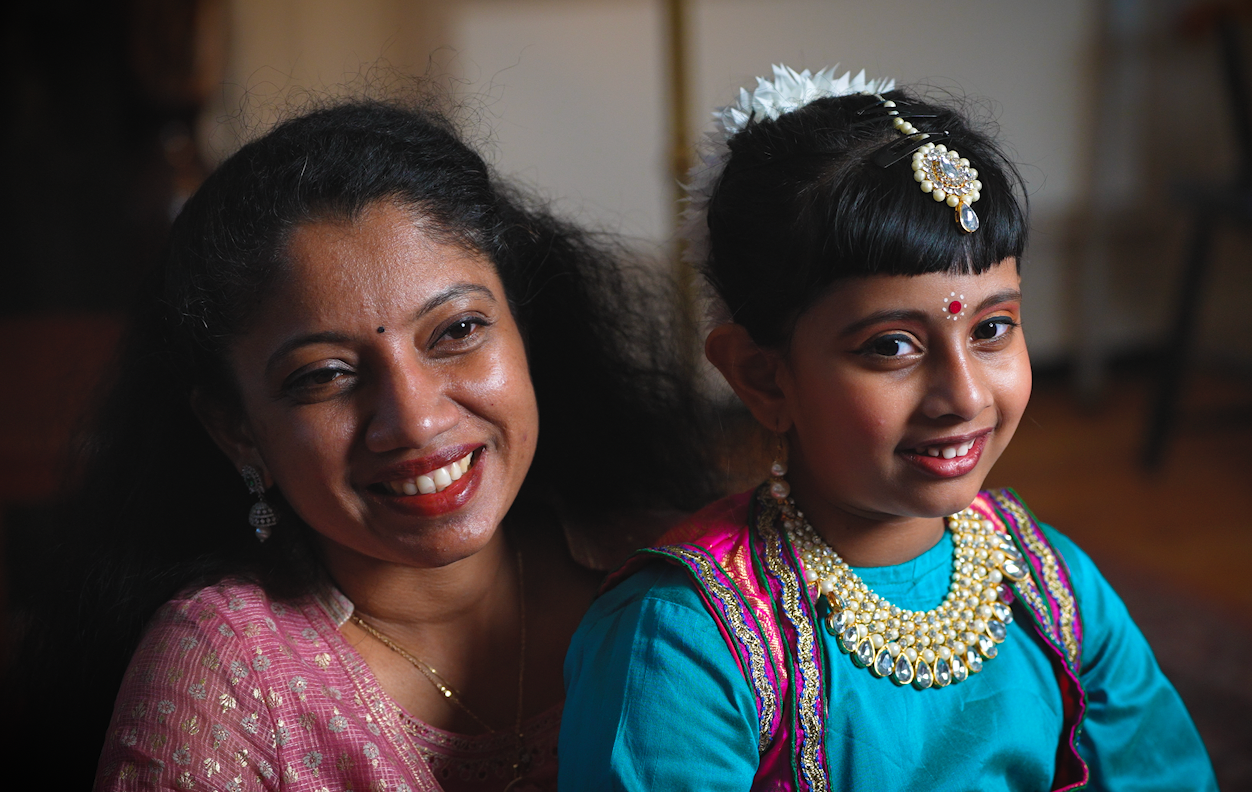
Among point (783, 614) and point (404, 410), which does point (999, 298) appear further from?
point (404, 410)

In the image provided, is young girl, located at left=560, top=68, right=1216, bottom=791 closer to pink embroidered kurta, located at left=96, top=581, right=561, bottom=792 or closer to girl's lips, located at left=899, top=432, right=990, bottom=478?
girl's lips, located at left=899, top=432, right=990, bottom=478

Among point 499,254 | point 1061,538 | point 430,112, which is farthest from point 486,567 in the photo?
point 1061,538

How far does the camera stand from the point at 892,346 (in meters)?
0.95

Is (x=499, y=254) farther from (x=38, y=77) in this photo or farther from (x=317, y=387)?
(x=38, y=77)

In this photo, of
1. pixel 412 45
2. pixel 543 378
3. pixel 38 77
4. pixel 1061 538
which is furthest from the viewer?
pixel 412 45

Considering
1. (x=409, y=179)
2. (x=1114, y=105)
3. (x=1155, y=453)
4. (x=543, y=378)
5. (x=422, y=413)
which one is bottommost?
(x=1155, y=453)

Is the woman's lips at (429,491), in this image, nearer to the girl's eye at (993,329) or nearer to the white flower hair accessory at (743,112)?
the white flower hair accessory at (743,112)

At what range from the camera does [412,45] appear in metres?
3.65

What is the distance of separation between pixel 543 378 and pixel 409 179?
0.35m

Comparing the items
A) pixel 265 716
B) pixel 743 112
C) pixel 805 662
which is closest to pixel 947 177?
pixel 743 112

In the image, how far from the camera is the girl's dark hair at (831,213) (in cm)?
94

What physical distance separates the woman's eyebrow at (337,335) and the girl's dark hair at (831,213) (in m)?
0.26

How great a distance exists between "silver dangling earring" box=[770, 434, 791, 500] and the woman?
10.3 inches

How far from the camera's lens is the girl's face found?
94 centimetres
